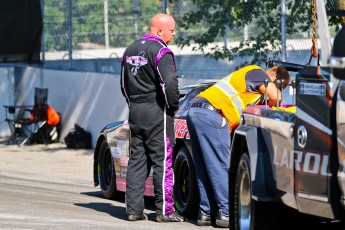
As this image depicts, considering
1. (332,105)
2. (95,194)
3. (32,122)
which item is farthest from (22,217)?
(32,122)

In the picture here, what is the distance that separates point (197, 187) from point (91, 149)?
9.86 m

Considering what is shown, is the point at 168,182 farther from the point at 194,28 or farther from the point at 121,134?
the point at 194,28

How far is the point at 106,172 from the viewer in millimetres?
12836

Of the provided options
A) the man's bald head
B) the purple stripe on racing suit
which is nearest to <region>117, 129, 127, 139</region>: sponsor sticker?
the purple stripe on racing suit

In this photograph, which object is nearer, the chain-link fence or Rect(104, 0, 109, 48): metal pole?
the chain-link fence

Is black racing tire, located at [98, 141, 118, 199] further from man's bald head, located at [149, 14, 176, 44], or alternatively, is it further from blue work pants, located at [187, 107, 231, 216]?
man's bald head, located at [149, 14, 176, 44]

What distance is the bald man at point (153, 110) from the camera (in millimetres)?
10359

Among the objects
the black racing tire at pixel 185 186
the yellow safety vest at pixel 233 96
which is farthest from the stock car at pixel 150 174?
the yellow safety vest at pixel 233 96

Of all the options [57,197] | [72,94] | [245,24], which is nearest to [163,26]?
[57,197]

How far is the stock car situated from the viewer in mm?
10805

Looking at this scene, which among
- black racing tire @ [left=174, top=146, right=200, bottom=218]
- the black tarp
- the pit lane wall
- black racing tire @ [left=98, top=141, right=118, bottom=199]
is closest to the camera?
black racing tire @ [left=174, top=146, right=200, bottom=218]

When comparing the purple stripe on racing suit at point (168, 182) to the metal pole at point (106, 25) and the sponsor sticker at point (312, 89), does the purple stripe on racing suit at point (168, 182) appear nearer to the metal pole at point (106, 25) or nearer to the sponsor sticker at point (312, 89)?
the sponsor sticker at point (312, 89)

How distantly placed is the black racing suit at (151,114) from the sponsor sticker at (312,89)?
135 inches

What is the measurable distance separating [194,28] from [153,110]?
27.2 feet
